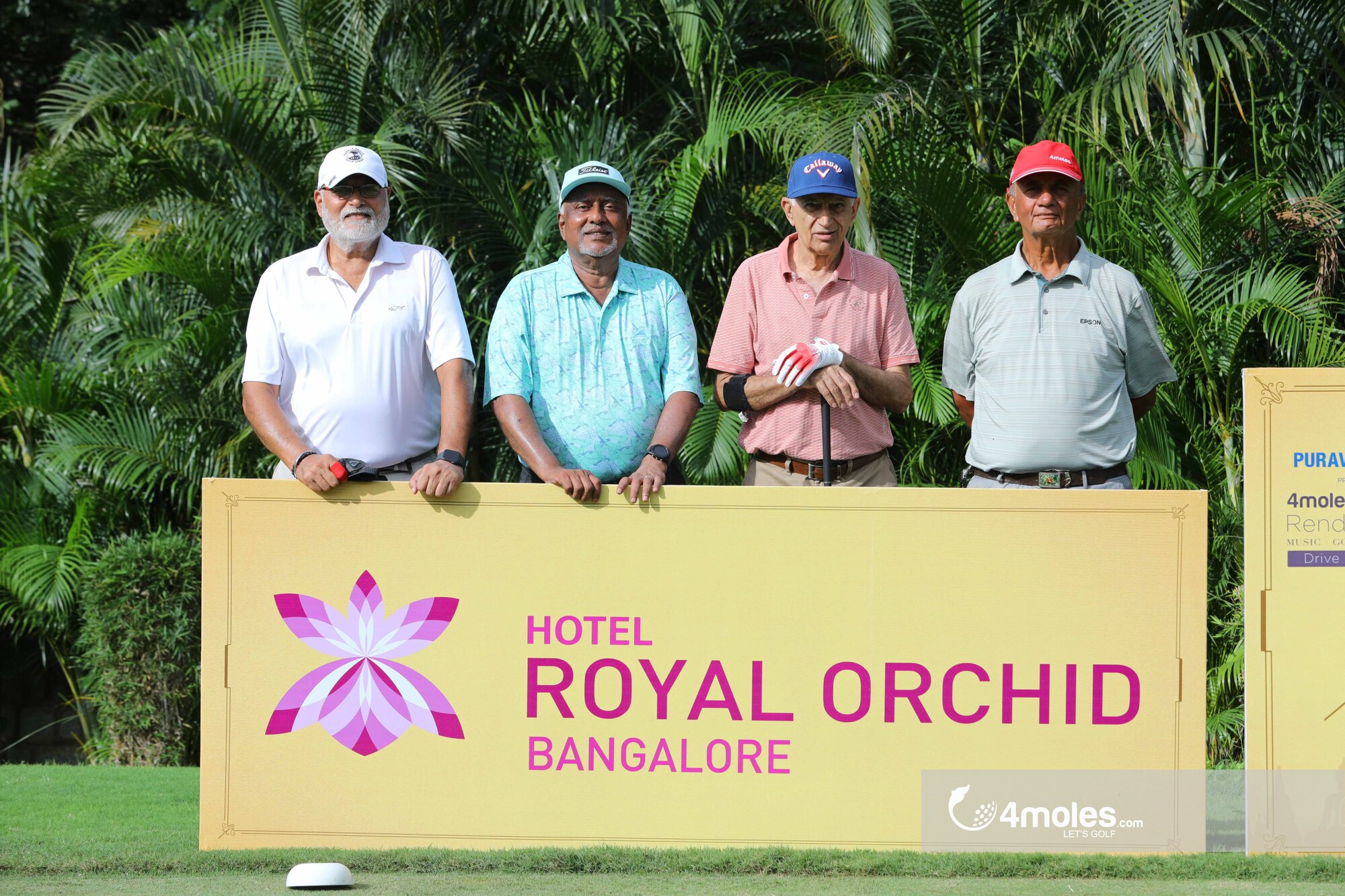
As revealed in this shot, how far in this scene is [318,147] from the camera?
8234 millimetres

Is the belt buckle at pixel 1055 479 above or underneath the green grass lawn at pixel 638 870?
above

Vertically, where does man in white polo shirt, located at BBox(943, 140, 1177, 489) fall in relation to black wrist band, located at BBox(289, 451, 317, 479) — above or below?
above

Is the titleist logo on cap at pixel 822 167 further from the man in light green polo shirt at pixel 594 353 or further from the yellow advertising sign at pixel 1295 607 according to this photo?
the yellow advertising sign at pixel 1295 607

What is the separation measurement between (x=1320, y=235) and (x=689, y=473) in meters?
3.41

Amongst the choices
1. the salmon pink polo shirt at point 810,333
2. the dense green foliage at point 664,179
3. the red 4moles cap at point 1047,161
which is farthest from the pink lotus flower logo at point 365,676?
the dense green foliage at point 664,179

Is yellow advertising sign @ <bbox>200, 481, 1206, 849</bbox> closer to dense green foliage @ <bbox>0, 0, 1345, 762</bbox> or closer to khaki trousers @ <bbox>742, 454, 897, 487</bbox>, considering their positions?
khaki trousers @ <bbox>742, 454, 897, 487</bbox>

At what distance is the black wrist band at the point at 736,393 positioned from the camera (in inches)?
181

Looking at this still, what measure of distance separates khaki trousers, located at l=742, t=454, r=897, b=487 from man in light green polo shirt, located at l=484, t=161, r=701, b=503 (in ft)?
1.23

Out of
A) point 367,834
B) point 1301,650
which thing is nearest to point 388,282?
point 367,834

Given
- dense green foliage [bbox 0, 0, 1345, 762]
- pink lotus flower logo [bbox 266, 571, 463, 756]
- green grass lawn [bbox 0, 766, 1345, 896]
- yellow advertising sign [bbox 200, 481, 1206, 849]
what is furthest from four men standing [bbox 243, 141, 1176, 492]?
dense green foliage [bbox 0, 0, 1345, 762]

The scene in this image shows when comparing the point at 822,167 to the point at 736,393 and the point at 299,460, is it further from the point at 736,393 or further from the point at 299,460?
the point at 299,460

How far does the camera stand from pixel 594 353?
4508 millimetres

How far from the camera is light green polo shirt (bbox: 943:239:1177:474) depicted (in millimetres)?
4316

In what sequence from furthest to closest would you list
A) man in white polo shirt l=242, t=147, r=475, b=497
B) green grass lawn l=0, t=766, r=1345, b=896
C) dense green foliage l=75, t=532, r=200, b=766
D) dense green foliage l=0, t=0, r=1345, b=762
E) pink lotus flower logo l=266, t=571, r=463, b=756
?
1. dense green foliage l=75, t=532, r=200, b=766
2. dense green foliage l=0, t=0, r=1345, b=762
3. man in white polo shirt l=242, t=147, r=475, b=497
4. pink lotus flower logo l=266, t=571, r=463, b=756
5. green grass lawn l=0, t=766, r=1345, b=896
